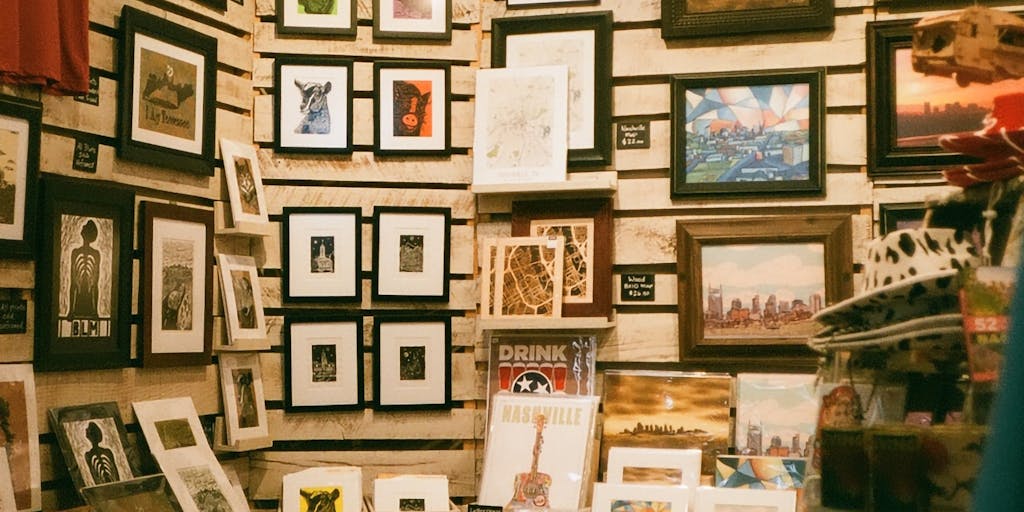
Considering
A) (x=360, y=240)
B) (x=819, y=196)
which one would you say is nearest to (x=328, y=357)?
(x=360, y=240)

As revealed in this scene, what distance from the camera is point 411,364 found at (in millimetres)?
3791

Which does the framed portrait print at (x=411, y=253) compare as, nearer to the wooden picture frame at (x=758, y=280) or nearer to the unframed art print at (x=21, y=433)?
the wooden picture frame at (x=758, y=280)

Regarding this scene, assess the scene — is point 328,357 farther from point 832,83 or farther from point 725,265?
point 832,83

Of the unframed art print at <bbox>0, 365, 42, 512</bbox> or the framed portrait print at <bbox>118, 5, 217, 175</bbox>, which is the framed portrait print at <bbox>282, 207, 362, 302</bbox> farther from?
the unframed art print at <bbox>0, 365, 42, 512</bbox>

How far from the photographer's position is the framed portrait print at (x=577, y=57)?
146 inches

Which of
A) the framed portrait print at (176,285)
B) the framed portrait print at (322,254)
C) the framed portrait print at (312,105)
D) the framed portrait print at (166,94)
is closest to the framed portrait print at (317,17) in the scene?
the framed portrait print at (312,105)

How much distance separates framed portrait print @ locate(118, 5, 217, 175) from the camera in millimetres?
3182

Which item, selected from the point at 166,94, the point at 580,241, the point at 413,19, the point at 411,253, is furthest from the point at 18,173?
the point at 580,241

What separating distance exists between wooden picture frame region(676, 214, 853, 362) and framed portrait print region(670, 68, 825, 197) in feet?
0.44

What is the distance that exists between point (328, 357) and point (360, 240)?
45cm

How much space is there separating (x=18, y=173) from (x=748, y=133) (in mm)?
2352

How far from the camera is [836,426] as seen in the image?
1122mm

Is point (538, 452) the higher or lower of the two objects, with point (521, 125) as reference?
lower

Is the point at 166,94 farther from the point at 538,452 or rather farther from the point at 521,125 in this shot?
the point at 538,452
